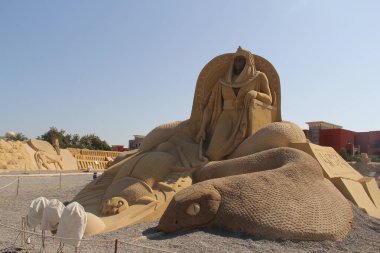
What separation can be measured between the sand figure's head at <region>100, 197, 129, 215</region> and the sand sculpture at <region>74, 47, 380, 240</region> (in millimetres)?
18

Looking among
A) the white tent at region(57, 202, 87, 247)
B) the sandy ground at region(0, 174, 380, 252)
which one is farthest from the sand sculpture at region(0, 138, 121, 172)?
the white tent at region(57, 202, 87, 247)

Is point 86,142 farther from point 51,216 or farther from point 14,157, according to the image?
point 51,216

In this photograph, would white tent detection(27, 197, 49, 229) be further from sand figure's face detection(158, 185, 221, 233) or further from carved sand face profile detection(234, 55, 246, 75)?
carved sand face profile detection(234, 55, 246, 75)

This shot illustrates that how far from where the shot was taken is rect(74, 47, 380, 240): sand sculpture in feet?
17.7

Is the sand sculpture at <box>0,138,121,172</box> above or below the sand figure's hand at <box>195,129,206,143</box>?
below

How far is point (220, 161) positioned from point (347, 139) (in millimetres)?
28162

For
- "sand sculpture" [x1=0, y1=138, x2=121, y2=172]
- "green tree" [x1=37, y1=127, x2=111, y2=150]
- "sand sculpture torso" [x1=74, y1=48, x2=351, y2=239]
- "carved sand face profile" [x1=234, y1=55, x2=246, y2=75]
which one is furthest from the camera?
"green tree" [x1=37, y1=127, x2=111, y2=150]

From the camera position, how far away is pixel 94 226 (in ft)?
19.8

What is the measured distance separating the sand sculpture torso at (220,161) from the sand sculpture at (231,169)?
0.6 inches

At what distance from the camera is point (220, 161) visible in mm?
7324

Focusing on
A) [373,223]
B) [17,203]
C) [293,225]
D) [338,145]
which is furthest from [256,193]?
[338,145]

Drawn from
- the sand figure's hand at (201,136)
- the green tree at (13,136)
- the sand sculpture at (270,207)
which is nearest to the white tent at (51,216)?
the sand sculpture at (270,207)

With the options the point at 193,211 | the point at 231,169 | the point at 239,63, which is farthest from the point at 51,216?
the point at 239,63

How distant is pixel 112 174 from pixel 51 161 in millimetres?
16234
